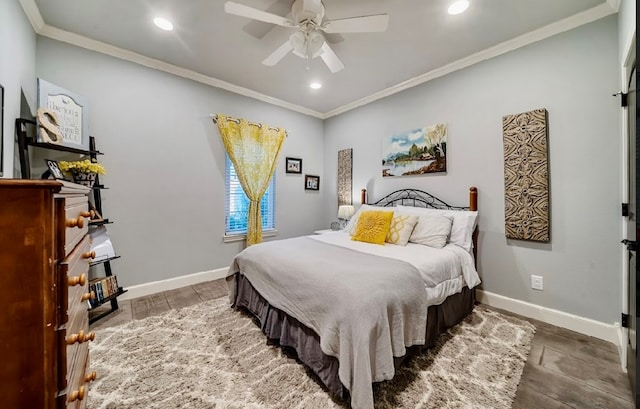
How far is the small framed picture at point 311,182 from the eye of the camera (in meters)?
4.66

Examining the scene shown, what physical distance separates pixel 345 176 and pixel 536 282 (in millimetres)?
2870

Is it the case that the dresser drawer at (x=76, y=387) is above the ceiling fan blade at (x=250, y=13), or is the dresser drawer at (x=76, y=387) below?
below

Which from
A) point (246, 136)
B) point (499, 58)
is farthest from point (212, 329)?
point (499, 58)

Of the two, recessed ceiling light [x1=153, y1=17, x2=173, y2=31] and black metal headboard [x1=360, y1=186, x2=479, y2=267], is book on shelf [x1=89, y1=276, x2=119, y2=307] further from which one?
black metal headboard [x1=360, y1=186, x2=479, y2=267]

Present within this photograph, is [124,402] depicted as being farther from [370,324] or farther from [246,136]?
[246,136]

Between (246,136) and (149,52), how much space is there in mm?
1433

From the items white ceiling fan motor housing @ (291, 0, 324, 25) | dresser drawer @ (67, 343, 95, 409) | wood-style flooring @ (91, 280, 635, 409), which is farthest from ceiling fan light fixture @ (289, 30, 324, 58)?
wood-style flooring @ (91, 280, 635, 409)

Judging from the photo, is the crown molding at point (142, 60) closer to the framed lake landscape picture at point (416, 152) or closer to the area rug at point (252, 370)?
the framed lake landscape picture at point (416, 152)

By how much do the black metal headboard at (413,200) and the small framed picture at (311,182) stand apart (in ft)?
4.47

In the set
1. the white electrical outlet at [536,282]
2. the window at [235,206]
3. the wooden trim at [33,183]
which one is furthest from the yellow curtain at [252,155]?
the white electrical outlet at [536,282]

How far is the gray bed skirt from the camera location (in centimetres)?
153

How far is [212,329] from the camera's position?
222 cm

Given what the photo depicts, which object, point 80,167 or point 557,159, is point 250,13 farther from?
point 557,159

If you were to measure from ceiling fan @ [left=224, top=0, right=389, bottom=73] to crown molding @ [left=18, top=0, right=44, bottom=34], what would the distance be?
173 cm
